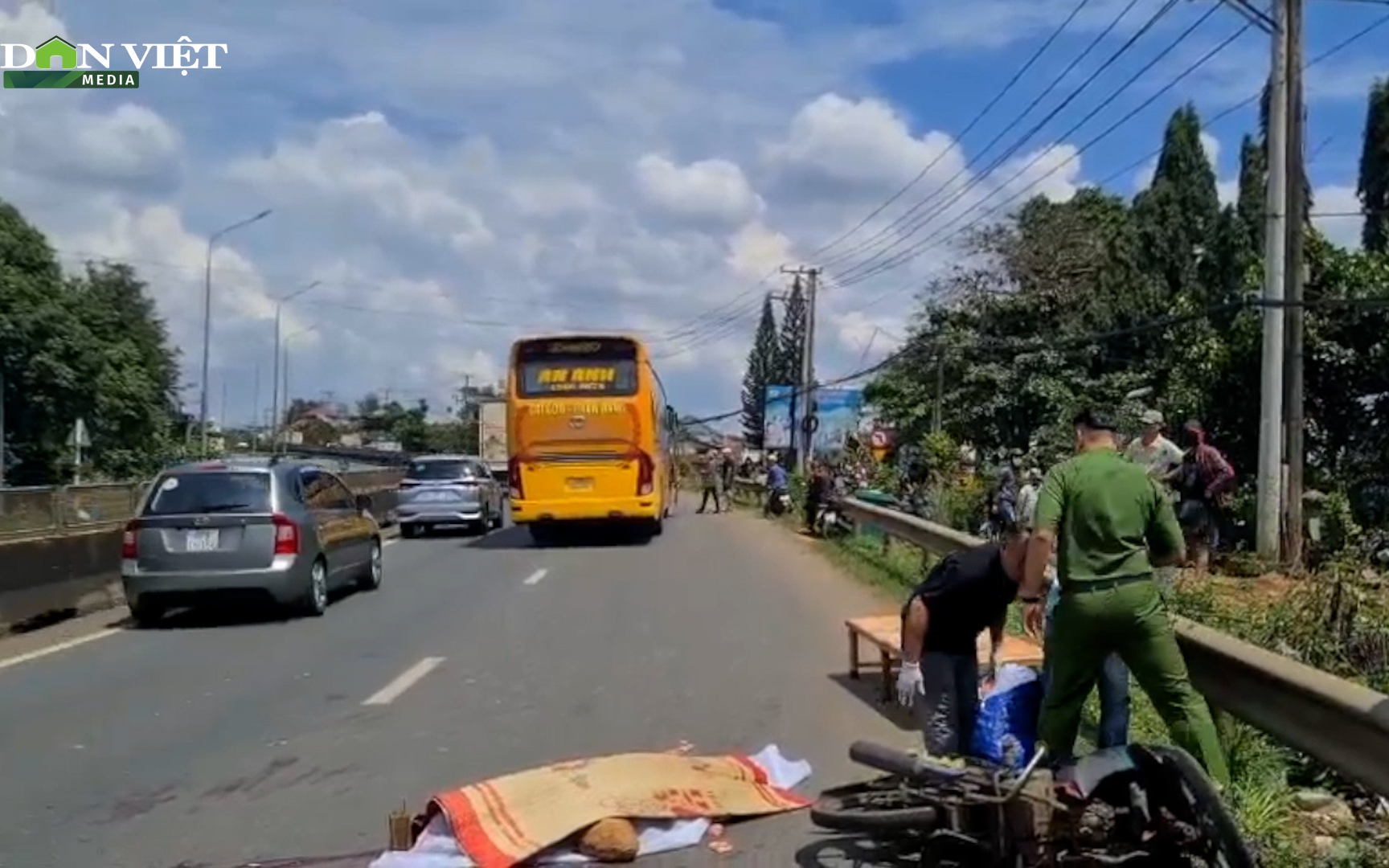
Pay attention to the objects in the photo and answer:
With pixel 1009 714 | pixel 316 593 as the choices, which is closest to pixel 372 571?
pixel 316 593

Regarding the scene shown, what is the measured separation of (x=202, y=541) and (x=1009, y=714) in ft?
31.2

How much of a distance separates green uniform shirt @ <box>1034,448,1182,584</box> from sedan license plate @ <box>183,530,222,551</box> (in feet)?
32.0

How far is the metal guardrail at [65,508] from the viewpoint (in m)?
14.8

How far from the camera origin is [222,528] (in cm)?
1421

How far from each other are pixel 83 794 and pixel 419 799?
1686 millimetres

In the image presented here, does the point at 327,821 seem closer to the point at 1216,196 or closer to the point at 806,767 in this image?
the point at 806,767

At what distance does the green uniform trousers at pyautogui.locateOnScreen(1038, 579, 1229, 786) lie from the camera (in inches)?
244

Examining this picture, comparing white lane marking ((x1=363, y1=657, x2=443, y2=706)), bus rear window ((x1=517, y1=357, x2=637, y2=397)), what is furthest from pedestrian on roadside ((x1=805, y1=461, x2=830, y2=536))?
white lane marking ((x1=363, y1=657, x2=443, y2=706))

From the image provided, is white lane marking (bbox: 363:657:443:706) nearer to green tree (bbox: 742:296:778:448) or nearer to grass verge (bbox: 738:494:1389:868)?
grass verge (bbox: 738:494:1389:868)

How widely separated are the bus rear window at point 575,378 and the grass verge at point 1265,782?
1585 centimetres

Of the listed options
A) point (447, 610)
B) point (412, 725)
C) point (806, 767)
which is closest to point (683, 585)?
point (447, 610)

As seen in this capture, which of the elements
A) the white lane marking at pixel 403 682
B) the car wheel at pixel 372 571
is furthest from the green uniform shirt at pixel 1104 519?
the car wheel at pixel 372 571

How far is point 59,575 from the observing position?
15.1m

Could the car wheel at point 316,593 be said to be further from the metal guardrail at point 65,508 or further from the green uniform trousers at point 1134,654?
the green uniform trousers at point 1134,654
